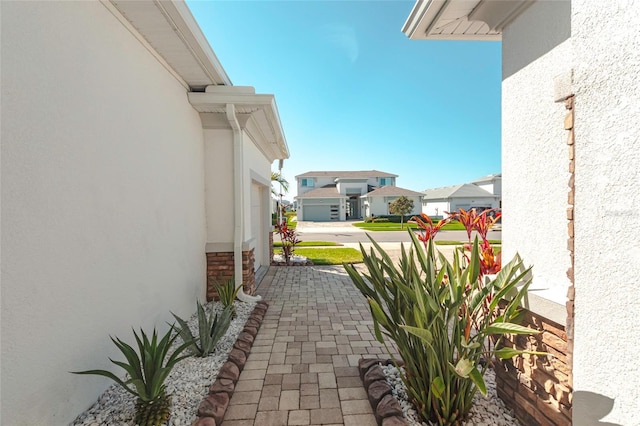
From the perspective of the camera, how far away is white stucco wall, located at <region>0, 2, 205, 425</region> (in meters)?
1.79

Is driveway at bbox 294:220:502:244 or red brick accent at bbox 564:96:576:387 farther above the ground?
red brick accent at bbox 564:96:576:387

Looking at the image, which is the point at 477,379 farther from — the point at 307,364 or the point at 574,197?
the point at 307,364

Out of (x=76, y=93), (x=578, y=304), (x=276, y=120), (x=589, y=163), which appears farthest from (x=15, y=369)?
(x=276, y=120)

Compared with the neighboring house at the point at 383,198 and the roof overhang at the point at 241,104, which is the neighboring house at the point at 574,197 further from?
the neighboring house at the point at 383,198

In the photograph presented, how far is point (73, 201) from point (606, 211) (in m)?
3.73

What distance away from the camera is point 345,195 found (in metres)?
37.9

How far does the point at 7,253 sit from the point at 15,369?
767 mm

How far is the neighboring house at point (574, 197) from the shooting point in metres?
1.41

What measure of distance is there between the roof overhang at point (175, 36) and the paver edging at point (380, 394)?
13.7 ft

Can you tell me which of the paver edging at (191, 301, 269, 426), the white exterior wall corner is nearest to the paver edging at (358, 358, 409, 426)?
the white exterior wall corner

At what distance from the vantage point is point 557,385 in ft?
6.06

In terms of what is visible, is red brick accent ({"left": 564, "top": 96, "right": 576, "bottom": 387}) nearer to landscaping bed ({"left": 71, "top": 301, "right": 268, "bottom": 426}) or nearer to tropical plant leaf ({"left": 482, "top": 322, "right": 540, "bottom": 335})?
tropical plant leaf ({"left": 482, "top": 322, "right": 540, "bottom": 335})

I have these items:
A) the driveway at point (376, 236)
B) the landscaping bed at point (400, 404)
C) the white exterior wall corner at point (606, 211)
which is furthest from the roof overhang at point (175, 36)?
the driveway at point (376, 236)

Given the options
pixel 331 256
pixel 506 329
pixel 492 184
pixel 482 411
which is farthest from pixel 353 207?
pixel 506 329
